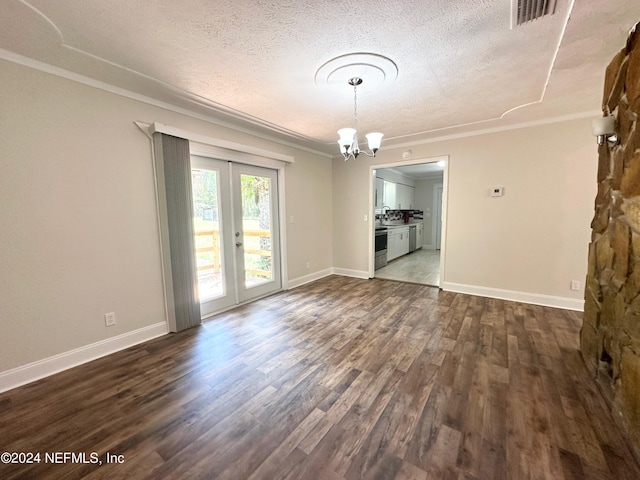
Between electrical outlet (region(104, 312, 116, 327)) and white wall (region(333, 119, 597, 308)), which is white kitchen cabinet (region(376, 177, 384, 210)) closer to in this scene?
white wall (region(333, 119, 597, 308))

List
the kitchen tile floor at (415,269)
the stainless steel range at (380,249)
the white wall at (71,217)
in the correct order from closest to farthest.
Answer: the white wall at (71,217), the kitchen tile floor at (415,269), the stainless steel range at (380,249)

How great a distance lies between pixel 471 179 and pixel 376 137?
90.1 inches

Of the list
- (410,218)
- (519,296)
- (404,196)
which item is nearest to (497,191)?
(519,296)

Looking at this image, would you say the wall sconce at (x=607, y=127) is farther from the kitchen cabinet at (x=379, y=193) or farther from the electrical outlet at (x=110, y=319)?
the kitchen cabinet at (x=379, y=193)

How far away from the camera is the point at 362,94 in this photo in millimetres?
2674

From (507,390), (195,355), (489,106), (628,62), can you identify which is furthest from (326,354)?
(489,106)

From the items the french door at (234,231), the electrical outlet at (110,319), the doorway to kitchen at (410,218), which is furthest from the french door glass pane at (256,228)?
the doorway to kitchen at (410,218)

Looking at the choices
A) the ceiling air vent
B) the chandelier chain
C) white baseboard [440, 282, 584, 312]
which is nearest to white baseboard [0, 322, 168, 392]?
the chandelier chain

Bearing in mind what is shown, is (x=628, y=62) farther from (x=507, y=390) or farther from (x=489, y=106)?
(x=507, y=390)

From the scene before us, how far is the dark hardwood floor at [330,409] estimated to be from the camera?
1407 mm

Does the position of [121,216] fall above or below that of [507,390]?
above

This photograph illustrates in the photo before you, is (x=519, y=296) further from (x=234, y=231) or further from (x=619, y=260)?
(x=234, y=231)

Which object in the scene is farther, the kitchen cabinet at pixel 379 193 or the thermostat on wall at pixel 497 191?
the kitchen cabinet at pixel 379 193

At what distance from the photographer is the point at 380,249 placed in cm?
610
